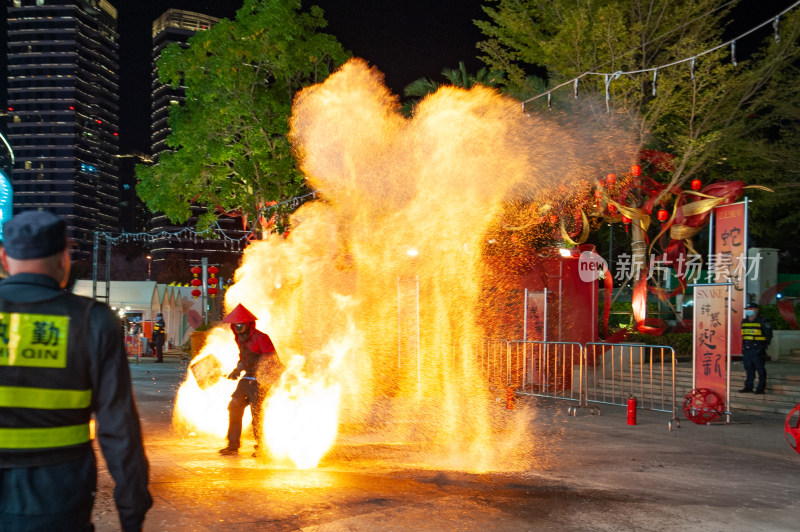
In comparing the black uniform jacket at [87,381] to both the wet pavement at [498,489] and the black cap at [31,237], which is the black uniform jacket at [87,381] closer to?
the black cap at [31,237]

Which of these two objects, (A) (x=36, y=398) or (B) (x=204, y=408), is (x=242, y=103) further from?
(A) (x=36, y=398)

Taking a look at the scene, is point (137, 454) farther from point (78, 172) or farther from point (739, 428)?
point (78, 172)

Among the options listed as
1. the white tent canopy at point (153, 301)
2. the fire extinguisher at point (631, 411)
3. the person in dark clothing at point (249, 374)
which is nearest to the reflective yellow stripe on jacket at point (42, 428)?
the person in dark clothing at point (249, 374)

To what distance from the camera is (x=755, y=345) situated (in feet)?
44.3

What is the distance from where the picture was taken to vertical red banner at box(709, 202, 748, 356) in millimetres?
13805

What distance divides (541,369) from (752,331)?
13.4 feet

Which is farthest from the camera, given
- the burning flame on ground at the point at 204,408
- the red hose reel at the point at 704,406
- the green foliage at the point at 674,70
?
the green foliage at the point at 674,70

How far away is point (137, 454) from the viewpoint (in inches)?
106

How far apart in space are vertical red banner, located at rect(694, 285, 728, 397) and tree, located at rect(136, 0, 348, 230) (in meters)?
14.6

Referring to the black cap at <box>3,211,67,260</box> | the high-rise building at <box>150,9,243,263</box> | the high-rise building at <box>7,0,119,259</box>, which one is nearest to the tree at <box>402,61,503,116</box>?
the black cap at <box>3,211,67,260</box>

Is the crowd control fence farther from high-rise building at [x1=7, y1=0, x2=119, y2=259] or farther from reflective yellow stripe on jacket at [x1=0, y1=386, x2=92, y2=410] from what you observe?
high-rise building at [x1=7, y1=0, x2=119, y2=259]

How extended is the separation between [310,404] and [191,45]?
60.6ft

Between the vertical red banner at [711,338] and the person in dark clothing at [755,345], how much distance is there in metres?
2.27

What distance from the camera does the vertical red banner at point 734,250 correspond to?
543 inches
